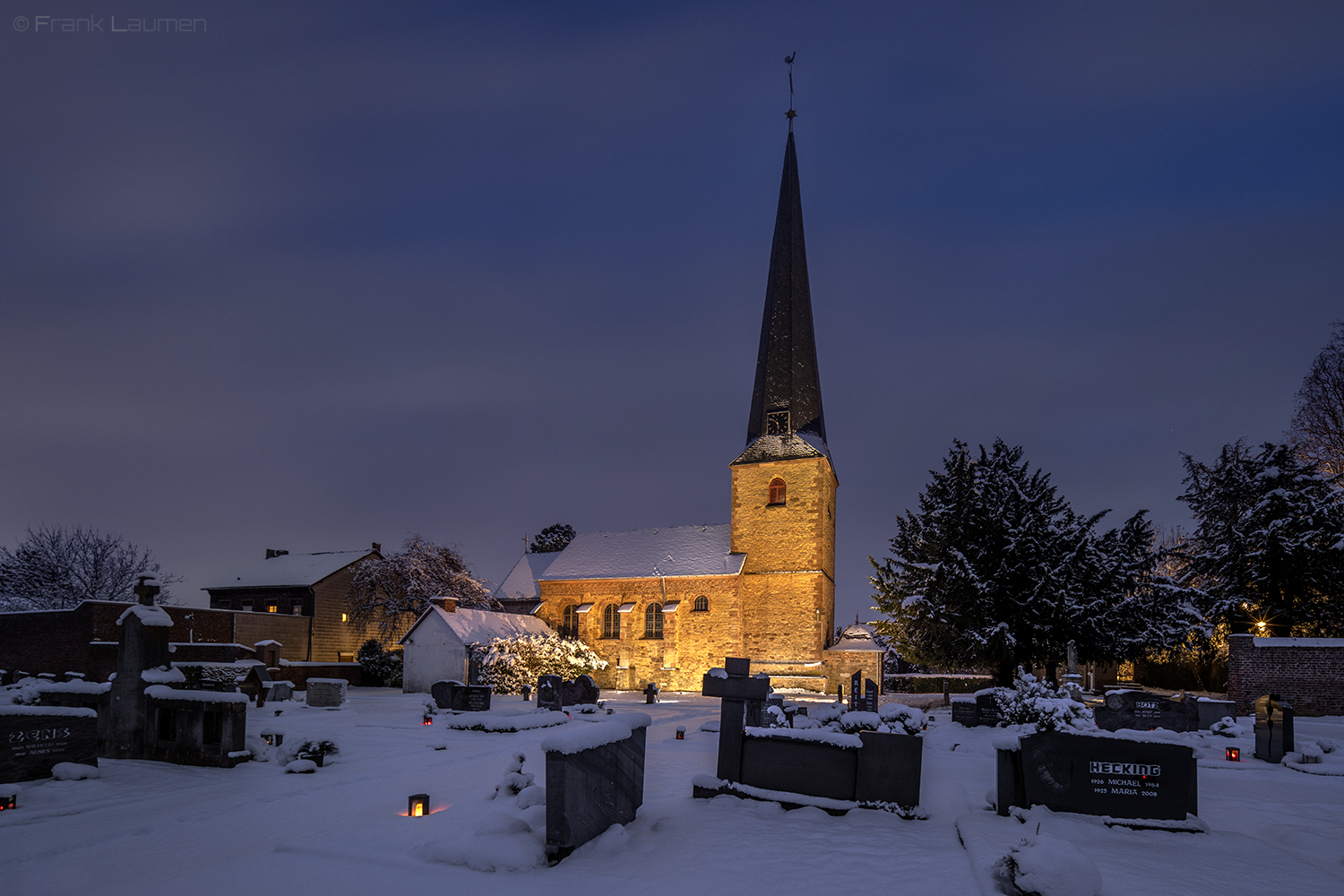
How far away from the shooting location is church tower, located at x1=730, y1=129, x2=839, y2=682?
109ft

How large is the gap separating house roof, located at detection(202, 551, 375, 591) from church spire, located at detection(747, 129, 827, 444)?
25949 millimetres

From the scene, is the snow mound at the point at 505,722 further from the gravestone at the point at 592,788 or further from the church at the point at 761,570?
the church at the point at 761,570

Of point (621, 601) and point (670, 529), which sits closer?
point (621, 601)

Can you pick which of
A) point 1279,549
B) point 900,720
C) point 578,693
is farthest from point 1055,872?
point 1279,549

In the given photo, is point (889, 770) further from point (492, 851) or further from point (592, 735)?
point (492, 851)

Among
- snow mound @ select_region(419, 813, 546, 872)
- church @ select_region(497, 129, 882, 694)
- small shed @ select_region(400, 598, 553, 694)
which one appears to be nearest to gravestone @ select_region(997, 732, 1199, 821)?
snow mound @ select_region(419, 813, 546, 872)

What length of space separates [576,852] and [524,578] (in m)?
38.3

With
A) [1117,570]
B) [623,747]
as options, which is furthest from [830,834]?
[1117,570]

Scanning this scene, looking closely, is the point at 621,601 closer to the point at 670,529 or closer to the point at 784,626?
the point at 670,529

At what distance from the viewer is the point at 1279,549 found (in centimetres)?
2314

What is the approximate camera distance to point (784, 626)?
33406mm

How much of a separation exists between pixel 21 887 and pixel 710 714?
18.3 meters

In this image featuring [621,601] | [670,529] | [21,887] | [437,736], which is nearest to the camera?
[21,887]

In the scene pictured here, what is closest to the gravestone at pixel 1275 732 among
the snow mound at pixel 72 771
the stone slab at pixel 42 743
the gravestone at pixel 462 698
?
the gravestone at pixel 462 698
